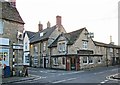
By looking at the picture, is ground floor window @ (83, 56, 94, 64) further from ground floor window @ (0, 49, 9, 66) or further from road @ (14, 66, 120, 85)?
ground floor window @ (0, 49, 9, 66)

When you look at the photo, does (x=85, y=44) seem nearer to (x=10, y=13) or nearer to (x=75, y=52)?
(x=75, y=52)

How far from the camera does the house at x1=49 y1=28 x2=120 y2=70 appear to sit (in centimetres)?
3603

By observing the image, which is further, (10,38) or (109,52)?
(109,52)

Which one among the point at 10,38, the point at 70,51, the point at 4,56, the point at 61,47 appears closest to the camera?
the point at 4,56

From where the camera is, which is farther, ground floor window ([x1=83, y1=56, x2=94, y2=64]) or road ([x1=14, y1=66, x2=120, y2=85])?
ground floor window ([x1=83, y1=56, x2=94, y2=64])

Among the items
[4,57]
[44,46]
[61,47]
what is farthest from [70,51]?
[4,57]

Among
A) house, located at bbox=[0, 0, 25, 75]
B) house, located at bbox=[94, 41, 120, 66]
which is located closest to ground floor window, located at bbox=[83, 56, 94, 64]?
house, located at bbox=[94, 41, 120, 66]

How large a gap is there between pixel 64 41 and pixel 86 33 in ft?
16.9

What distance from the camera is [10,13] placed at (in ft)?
79.3

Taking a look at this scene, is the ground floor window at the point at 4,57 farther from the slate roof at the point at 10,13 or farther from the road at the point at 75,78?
the road at the point at 75,78

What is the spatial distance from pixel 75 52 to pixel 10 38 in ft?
54.8

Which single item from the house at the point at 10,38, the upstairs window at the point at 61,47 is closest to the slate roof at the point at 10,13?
the house at the point at 10,38

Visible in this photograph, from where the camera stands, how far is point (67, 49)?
3641 cm

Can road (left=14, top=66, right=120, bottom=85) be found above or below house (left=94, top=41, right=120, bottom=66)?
below
